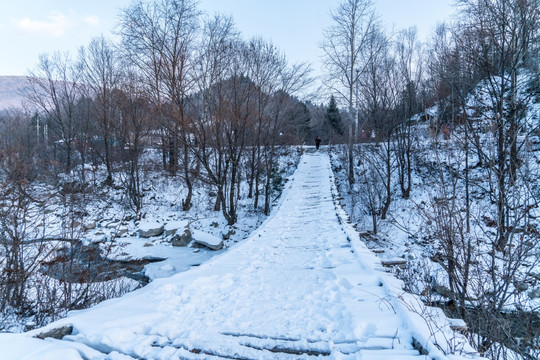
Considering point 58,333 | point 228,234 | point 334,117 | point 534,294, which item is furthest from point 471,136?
point 334,117

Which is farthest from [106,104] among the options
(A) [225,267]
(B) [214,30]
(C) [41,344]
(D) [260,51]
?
(C) [41,344]

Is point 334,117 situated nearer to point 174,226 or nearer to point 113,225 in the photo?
point 174,226

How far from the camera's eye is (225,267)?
5.54 meters

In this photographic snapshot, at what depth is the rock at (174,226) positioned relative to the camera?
43.4 feet

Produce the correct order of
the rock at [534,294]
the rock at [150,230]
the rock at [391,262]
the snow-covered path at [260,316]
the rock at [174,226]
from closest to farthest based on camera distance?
the snow-covered path at [260,316], the rock at [391,262], the rock at [534,294], the rock at [174,226], the rock at [150,230]

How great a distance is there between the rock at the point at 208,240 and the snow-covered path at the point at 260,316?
601 cm

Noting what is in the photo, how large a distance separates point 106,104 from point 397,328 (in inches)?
776

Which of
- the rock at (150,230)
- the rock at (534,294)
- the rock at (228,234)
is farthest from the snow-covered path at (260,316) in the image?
the rock at (150,230)

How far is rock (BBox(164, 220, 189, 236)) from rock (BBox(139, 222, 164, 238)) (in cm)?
31

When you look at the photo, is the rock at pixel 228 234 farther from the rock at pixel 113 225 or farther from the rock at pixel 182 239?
the rock at pixel 113 225

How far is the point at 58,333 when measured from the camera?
111 inches

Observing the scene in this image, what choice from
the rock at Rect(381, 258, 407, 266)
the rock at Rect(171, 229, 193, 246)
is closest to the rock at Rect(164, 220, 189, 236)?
the rock at Rect(171, 229, 193, 246)

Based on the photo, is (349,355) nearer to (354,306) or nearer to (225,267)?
(354,306)

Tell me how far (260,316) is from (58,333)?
6.84 feet
